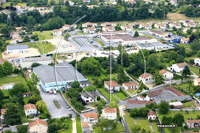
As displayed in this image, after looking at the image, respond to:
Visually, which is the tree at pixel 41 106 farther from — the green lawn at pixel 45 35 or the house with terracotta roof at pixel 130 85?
the green lawn at pixel 45 35

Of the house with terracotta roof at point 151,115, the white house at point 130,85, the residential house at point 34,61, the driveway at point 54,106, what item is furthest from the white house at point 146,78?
the residential house at point 34,61

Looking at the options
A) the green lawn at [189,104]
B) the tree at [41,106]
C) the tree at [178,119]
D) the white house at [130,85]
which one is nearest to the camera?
the tree at [178,119]

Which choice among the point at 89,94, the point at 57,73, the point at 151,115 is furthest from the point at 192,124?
the point at 57,73

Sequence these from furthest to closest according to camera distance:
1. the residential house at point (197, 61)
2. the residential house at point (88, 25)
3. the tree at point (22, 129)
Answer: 1. the residential house at point (88, 25)
2. the residential house at point (197, 61)
3. the tree at point (22, 129)

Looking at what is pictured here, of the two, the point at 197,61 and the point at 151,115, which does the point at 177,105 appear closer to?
the point at 151,115

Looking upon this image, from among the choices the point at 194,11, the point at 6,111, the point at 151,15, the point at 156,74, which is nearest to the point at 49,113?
the point at 6,111

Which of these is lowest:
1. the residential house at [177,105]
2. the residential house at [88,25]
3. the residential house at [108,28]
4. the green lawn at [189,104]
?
the green lawn at [189,104]

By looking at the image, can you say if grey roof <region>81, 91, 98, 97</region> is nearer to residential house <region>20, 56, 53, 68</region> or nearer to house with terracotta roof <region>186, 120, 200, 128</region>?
house with terracotta roof <region>186, 120, 200, 128</region>

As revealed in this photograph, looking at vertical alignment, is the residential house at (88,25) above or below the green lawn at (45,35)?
above
